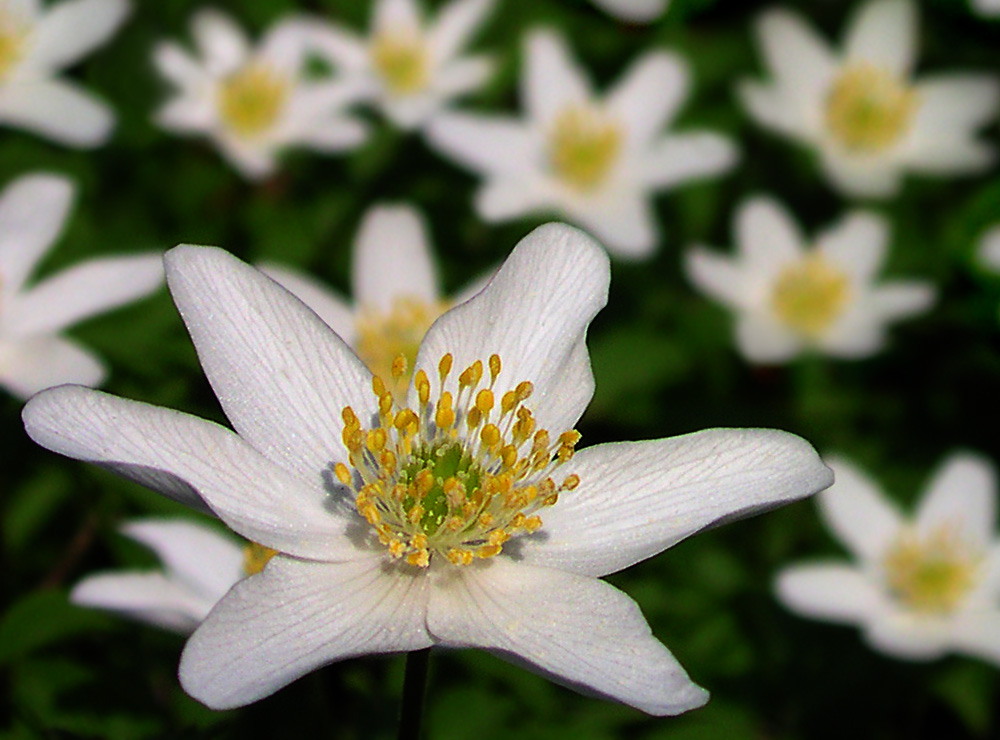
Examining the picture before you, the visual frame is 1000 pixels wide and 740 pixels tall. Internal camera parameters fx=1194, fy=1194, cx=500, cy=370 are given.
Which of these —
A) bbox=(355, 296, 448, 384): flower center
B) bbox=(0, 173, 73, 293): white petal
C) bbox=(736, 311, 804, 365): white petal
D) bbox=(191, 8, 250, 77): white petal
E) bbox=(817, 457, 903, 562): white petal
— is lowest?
bbox=(817, 457, 903, 562): white petal

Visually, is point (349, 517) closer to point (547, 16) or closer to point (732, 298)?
point (732, 298)

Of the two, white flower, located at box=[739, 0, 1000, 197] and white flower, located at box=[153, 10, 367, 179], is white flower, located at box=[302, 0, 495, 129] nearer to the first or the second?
white flower, located at box=[153, 10, 367, 179]

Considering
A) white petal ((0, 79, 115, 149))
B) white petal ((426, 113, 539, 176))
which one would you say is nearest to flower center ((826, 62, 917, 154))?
white petal ((426, 113, 539, 176))

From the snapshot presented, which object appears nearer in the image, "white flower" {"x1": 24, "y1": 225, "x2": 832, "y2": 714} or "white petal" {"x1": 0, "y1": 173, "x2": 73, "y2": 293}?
"white flower" {"x1": 24, "y1": 225, "x2": 832, "y2": 714}

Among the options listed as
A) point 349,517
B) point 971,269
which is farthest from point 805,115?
point 349,517

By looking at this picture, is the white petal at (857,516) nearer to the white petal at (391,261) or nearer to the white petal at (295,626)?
the white petal at (391,261)

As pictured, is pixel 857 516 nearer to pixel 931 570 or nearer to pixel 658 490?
pixel 931 570

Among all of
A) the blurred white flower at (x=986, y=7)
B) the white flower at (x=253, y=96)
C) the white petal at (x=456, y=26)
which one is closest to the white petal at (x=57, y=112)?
the white flower at (x=253, y=96)
